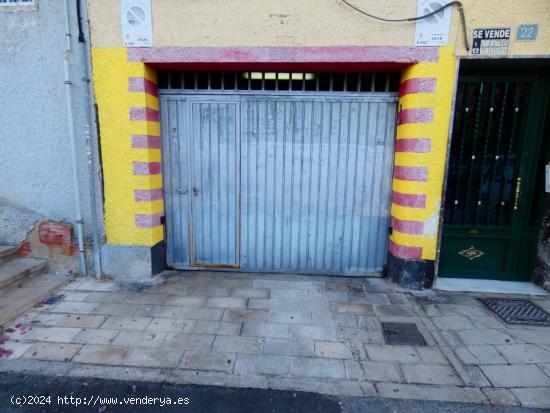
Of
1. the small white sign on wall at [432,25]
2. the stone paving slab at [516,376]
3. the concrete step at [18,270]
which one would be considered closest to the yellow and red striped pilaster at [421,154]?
the small white sign on wall at [432,25]

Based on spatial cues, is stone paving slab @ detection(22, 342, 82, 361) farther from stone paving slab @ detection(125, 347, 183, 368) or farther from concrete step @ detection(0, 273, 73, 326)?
concrete step @ detection(0, 273, 73, 326)

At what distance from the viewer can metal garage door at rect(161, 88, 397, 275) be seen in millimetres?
4004

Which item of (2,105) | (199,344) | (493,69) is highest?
(493,69)

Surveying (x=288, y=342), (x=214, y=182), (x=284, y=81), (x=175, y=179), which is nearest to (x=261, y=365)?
(x=288, y=342)

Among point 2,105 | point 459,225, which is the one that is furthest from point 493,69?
point 2,105

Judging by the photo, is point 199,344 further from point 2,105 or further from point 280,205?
point 2,105

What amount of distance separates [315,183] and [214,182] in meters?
1.38

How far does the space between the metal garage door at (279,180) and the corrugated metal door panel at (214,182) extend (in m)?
0.01

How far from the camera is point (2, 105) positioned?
3865mm

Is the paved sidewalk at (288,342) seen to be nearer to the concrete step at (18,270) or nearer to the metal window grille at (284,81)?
the concrete step at (18,270)

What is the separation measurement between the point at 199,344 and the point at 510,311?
3.39 meters

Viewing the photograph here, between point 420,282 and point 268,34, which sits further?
point 420,282

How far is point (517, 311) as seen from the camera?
3.46 m

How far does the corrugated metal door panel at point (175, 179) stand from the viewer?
13.4 feet
